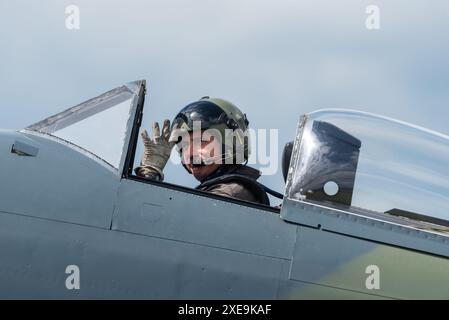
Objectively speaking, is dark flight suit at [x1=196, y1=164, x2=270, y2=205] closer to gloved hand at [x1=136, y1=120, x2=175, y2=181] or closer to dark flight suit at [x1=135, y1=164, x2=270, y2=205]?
dark flight suit at [x1=135, y1=164, x2=270, y2=205]

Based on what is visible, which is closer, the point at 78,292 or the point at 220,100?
the point at 78,292

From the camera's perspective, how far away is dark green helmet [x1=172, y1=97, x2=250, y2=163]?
6758 mm

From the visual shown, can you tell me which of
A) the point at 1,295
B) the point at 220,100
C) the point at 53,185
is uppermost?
the point at 220,100

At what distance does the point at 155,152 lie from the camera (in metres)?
6.42

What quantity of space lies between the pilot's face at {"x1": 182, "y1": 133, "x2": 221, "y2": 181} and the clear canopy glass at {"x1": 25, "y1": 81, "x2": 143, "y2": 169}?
3.30 ft

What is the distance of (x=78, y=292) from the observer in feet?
17.5

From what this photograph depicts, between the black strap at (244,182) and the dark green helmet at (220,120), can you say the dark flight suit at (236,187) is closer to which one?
the black strap at (244,182)

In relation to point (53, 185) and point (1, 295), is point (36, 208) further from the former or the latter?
point (1, 295)

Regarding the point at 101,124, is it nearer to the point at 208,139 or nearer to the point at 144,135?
the point at 144,135

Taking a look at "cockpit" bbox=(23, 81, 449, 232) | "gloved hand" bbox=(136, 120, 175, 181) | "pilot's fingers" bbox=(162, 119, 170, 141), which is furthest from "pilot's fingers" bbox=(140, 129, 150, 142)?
"cockpit" bbox=(23, 81, 449, 232)

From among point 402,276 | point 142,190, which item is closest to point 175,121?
point 142,190

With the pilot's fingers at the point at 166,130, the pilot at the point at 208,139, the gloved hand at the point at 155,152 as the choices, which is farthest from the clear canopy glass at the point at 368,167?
the pilot's fingers at the point at 166,130

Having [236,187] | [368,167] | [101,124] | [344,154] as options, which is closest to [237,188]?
[236,187]
